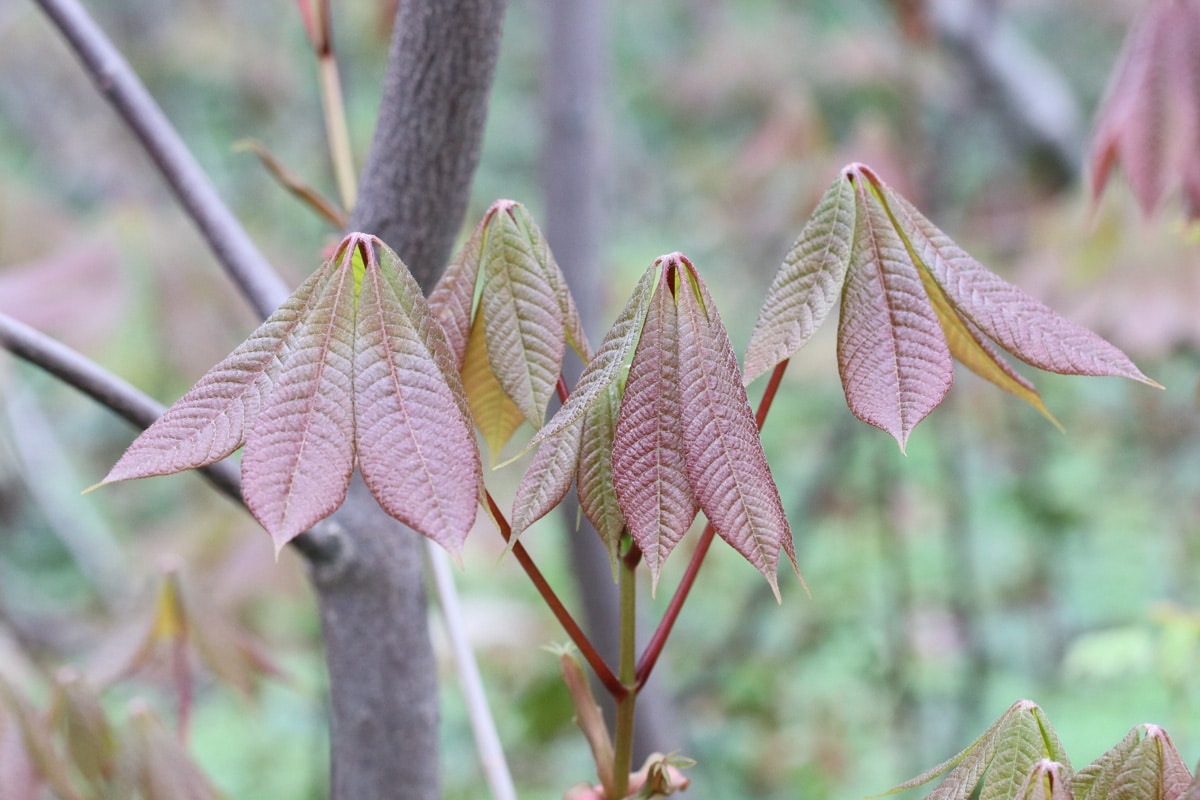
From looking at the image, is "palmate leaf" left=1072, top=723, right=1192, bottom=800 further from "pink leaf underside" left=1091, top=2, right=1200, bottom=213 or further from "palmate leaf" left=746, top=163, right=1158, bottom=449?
"pink leaf underside" left=1091, top=2, right=1200, bottom=213

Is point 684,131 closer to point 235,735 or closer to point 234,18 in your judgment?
point 234,18

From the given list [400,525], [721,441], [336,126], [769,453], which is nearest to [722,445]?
[721,441]

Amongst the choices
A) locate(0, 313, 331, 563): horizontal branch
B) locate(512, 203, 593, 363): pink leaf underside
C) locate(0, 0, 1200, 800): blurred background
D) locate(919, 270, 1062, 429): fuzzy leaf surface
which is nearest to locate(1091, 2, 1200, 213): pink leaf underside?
locate(0, 0, 1200, 800): blurred background

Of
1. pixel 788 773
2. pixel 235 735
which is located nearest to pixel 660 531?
pixel 788 773

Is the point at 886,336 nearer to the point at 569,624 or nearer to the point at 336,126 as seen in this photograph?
the point at 569,624

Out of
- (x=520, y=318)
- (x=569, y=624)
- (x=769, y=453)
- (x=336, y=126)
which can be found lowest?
(x=769, y=453)
